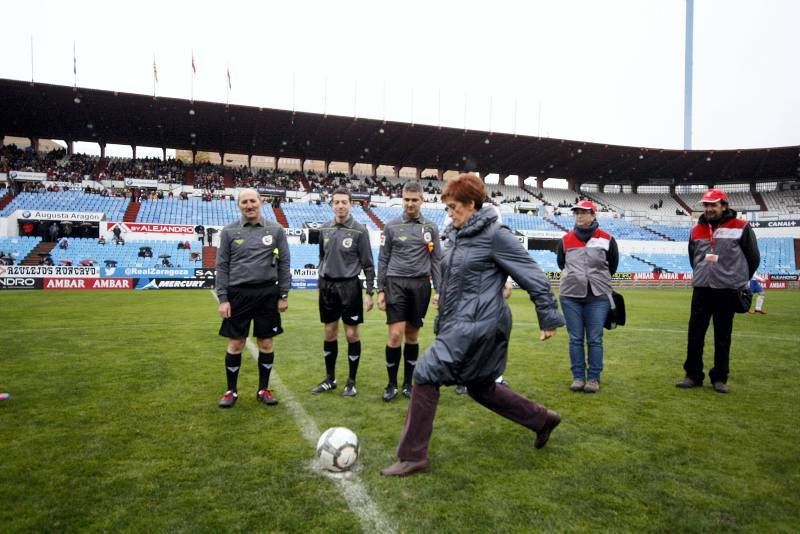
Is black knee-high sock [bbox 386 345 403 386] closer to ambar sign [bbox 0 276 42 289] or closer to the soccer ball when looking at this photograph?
the soccer ball

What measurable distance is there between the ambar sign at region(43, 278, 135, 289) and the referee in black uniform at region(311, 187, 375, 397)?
71.7 feet

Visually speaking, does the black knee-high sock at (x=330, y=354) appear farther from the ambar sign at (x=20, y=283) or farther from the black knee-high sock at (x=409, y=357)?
the ambar sign at (x=20, y=283)

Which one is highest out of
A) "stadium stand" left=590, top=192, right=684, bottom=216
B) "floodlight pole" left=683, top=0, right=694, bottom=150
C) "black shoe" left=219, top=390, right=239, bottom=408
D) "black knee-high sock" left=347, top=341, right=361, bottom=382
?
"floodlight pole" left=683, top=0, right=694, bottom=150

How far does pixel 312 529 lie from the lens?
265 centimetres

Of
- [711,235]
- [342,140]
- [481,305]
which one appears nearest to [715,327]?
[711,235]

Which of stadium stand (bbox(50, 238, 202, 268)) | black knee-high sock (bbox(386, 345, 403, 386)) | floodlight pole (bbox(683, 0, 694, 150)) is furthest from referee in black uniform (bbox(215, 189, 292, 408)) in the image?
floodlight pole (bbox(683, 0, 694, 150))

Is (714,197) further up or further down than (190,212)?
further down

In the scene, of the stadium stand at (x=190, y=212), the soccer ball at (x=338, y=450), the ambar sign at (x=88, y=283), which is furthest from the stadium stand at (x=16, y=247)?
the soccer ball at (x=338, y=450)

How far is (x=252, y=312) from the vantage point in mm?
5000

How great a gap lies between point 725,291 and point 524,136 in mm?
39309

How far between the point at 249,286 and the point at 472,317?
8.77ft

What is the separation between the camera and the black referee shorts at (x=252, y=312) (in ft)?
16.2

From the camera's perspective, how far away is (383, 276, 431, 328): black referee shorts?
5.25 m

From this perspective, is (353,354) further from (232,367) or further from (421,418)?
(421,418)
